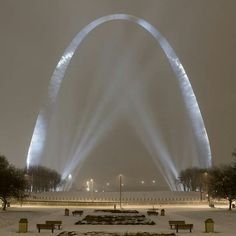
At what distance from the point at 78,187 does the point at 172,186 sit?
2884 cm

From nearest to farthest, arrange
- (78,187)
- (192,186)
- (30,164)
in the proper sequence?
(30,164) → (192,186) → (78,187)

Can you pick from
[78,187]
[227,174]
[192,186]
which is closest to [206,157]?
[192,186]

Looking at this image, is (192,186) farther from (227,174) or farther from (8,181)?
(8,181)

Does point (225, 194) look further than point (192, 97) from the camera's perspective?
No

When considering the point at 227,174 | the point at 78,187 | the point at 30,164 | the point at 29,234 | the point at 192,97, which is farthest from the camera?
the point at 78,187

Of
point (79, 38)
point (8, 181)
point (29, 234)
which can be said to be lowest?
point (29, 234)

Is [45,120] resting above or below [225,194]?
above

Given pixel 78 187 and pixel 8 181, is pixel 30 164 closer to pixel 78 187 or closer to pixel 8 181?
pixel 78 187

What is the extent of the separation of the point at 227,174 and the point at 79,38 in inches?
1892

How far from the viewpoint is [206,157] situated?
96438mm

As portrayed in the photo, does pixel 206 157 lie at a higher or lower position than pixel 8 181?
higher

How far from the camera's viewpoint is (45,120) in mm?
96938

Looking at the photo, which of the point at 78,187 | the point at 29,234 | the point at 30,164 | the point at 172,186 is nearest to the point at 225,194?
the point at 29,234

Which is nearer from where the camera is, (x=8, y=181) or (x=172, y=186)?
(x=8, y=181)
